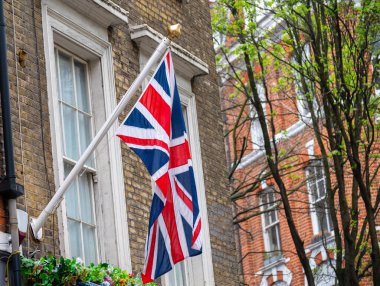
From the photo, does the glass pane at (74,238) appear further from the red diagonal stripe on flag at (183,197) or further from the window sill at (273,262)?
the window sill at (273,262)

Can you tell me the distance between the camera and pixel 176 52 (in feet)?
49.8

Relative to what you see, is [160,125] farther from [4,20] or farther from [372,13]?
[372,13]

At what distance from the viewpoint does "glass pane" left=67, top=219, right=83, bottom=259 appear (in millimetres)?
12518

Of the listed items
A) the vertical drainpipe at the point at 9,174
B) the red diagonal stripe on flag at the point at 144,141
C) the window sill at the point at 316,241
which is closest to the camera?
the vertical drainpipe at the point at 9,174

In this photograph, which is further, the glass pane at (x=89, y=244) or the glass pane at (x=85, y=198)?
the glass pane at (x=85, y=198)

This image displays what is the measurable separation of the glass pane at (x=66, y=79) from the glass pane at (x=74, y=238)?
1389mm

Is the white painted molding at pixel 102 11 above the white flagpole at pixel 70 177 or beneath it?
above

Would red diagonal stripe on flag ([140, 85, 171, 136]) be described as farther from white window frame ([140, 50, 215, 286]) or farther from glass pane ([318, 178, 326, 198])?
glass pane ([318, 178, 326, 198])

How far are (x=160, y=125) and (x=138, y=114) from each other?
0.25 m

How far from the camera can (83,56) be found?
13.6 metres

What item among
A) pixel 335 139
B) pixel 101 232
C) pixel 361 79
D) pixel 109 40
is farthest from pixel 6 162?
pixel 335 139

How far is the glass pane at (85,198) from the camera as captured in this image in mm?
13000

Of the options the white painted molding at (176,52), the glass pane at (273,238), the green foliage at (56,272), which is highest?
the glass pane at (273,238)

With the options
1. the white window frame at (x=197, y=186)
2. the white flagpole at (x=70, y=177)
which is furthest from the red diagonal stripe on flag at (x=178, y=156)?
the white window frame at (x=197, y=186)
